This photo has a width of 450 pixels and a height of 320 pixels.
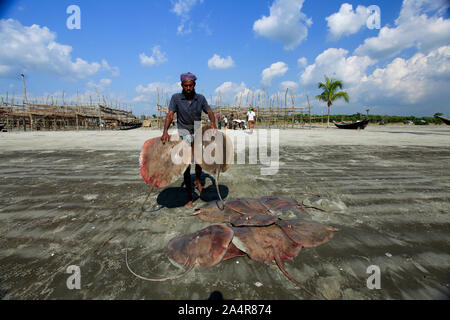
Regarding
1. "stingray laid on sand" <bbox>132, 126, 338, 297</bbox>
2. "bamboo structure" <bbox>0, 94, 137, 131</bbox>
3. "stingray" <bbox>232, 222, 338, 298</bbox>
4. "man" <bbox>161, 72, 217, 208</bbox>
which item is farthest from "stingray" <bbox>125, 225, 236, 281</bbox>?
"bamboo structure" <bbox>0, 94, 137, 131</bbox>

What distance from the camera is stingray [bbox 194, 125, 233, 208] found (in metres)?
2.55

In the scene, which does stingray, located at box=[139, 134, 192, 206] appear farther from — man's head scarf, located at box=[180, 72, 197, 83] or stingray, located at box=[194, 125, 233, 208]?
man's head scarf, located at box=[180, 72, 197, 83]

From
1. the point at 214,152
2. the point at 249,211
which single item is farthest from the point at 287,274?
the point at 214,152

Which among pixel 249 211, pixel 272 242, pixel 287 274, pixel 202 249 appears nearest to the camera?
pixel 287 274

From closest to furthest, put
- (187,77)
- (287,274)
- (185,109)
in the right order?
(287,274), (187,77), (185,109)

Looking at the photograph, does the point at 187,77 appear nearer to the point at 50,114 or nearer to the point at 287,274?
the point at 287,274

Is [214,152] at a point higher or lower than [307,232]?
higher

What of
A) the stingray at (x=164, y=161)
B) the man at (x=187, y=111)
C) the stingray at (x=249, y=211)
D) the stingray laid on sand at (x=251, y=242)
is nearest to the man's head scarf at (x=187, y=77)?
the man at (x=187, y=111)

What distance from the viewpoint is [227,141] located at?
262 cm

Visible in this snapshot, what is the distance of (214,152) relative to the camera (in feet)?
8.51

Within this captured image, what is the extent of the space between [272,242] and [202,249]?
0.74 metres

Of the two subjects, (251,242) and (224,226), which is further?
(224,226)
